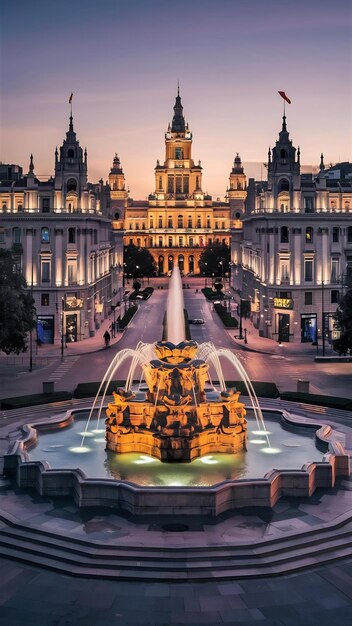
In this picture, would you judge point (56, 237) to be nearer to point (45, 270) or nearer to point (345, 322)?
point (45, 270)

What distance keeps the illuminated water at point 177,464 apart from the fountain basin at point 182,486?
0.19 metres

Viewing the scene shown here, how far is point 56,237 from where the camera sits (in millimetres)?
87125

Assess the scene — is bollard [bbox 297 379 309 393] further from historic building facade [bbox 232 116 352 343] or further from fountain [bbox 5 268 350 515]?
historic building facade [bbox 232 116 352 343]

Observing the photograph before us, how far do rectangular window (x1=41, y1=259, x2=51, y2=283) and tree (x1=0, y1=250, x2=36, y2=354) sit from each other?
1936 cm

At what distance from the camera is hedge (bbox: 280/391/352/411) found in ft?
165

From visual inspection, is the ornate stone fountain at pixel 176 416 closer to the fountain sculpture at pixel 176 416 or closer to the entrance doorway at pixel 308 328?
the fountain sculpture at pixel 176 416

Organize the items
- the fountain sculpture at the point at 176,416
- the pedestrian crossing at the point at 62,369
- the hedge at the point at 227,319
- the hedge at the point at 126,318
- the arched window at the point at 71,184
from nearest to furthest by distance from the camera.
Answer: the fountain sculpture at the point at 176,416 < the pedestrian crossing at the point at 62,369 < the arched window at the point at 71,184 < the hedge at the point at 126,318 < the hedge at the point at 227,319

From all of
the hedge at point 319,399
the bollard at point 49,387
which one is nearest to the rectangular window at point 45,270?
the bollard at point 49,387

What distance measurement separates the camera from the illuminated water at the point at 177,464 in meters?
33.9

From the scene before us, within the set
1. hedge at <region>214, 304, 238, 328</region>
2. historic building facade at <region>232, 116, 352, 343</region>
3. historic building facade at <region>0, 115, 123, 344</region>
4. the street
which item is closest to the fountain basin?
the street

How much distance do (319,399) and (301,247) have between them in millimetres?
38740

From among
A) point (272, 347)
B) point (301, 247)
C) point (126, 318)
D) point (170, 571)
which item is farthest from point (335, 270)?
point (170, 571)

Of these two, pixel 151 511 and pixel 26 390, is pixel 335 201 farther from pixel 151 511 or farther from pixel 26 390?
pixel 151 511

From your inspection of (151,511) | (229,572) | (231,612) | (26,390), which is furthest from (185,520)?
(26,390)
